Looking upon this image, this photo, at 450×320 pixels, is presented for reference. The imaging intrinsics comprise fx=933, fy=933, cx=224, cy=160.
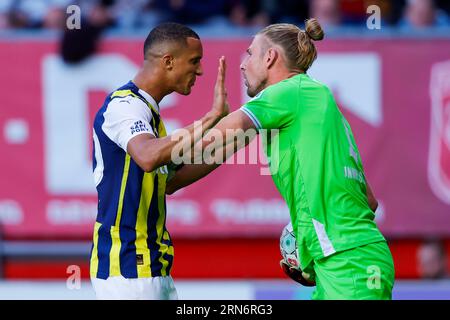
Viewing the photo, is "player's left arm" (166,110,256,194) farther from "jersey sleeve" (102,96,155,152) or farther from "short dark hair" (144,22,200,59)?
"short dark hair" (144,22,200,59)

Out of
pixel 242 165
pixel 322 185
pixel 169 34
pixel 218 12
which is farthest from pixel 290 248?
pixel 218 12

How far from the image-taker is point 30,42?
900 cm

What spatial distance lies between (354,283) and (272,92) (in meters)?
0.99

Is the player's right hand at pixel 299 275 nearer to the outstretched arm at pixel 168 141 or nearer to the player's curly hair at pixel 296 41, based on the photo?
the outstretched arm at pixel 168 141

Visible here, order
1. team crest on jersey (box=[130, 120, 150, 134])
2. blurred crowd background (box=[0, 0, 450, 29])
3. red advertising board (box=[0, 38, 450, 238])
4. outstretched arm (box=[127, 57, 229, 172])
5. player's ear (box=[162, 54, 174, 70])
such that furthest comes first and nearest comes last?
blurred crowd background (box=[0, 0, 450, 29]) → red advertising board (box=[0, 38, 450, 238]) → player's ear (box=[162, 54, 174, 70]) → team crest on jersey (box=[130, 120, 150, 134]) → outstretched arm (box=[127, 57, 229, 172])

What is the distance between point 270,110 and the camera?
446cm

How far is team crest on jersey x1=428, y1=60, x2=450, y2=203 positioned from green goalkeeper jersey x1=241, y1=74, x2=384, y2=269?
14.8 feet

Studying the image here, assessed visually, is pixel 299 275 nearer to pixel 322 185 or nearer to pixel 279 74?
pixel 322 185

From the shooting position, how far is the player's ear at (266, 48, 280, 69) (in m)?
4.72

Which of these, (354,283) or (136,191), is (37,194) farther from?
(354,283)

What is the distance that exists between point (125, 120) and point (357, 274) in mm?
1393

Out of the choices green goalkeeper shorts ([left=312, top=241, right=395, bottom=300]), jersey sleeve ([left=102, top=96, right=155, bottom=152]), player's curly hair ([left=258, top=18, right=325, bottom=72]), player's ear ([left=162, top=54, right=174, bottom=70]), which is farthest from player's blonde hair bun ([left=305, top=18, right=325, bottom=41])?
green goalkeeper shorts ([left=312, top=241, right=395, bottom=300])

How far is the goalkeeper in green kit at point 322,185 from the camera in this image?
4449 mm
